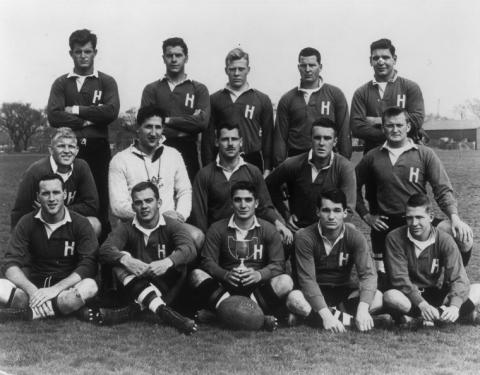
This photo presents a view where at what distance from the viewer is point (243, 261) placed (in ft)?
15.6

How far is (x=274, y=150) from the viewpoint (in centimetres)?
605

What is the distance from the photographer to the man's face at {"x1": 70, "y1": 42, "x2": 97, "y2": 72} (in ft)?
18.9

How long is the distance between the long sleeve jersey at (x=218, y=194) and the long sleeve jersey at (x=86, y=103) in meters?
1.33

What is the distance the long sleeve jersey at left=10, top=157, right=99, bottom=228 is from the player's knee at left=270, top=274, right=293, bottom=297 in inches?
73.3

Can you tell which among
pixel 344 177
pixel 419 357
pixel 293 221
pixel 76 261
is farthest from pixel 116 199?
pixel 419 357

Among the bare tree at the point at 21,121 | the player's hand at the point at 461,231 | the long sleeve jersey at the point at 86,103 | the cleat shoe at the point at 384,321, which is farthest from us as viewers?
the bare tree at the point at 21,121

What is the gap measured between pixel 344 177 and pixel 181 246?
1.59 m

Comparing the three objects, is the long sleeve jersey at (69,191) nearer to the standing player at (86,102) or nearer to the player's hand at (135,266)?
the standing player at (86,102)

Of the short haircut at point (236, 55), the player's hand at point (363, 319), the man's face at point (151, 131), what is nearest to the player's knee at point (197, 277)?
the player's hand at point (363, 319)

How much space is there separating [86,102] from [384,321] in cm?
360

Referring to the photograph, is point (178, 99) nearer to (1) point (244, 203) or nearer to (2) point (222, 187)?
(2) point (222, 187)

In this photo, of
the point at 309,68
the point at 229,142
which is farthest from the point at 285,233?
the point at 309,68

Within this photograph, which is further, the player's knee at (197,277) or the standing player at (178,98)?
the standing player at (178,98)

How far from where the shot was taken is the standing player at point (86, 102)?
19.0 ft
